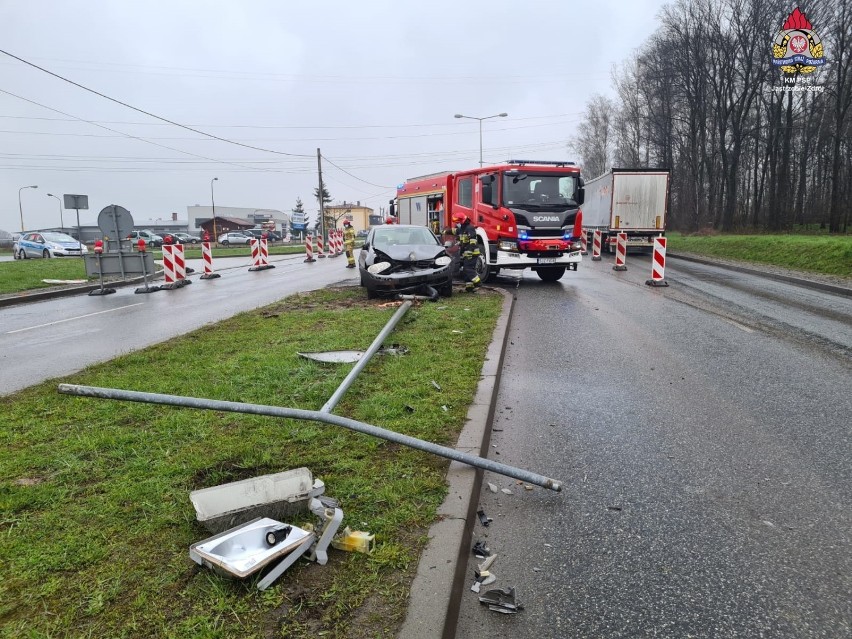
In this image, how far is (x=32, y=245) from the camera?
33594 mm

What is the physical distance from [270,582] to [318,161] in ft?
163

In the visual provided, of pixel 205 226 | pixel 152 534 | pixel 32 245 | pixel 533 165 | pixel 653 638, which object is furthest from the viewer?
pixel 205 226

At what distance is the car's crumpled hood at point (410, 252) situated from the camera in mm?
12383

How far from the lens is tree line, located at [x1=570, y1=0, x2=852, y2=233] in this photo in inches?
1332

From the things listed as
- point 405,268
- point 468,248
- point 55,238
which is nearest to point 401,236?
point 405,268

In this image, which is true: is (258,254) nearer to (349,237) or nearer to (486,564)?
(349,237)

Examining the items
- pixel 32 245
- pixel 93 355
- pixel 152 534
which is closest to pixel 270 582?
pixel 152 534

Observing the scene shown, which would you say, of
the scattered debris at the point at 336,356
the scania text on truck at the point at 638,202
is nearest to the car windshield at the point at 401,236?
the scattered debris at the point at 336,356

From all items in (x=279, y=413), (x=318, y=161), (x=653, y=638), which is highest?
(x=318, y=161)

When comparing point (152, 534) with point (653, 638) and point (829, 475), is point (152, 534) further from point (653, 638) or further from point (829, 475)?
point (829, 475)

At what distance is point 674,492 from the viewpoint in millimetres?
3830

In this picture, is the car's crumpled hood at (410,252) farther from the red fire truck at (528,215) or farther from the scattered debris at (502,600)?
the scattered debris at (502,600)

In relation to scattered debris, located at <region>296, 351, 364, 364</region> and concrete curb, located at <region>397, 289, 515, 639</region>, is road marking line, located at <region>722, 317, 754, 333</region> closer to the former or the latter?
scattered debris, located at <region>296, 351, 364, 364</region>

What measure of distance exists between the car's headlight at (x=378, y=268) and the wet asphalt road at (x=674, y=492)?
4.53 m
